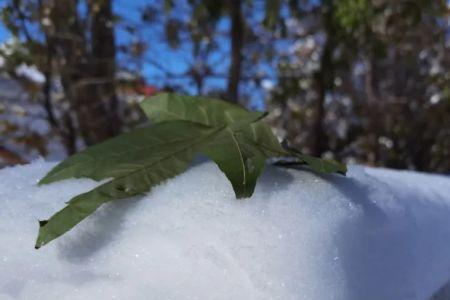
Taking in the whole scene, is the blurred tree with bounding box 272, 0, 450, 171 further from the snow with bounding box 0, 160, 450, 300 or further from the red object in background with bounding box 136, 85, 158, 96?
the snow with bounding box 0, 160, 450, 300

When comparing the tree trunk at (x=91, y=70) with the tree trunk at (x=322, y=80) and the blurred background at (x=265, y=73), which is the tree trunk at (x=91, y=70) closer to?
the blurred background at (x=265, y=73)

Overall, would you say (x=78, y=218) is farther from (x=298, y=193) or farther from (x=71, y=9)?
(x=71, y=9)

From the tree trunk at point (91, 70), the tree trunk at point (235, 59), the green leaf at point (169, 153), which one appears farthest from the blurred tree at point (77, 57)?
the green leaf at point (169, 153)

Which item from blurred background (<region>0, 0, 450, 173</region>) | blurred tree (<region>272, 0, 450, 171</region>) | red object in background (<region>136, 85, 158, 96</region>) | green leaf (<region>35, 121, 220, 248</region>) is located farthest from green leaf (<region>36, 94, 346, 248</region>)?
blurred tree (<region>272, 0, 450, 171</region>)

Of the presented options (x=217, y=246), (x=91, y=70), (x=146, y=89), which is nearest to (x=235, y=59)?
(x=146, y=89)

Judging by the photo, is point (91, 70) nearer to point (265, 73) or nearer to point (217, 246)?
point (265, 73)

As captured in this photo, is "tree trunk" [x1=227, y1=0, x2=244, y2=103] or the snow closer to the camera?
the snow

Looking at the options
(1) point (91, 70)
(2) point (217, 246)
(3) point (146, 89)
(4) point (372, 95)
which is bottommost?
(4) point (372, 95)
